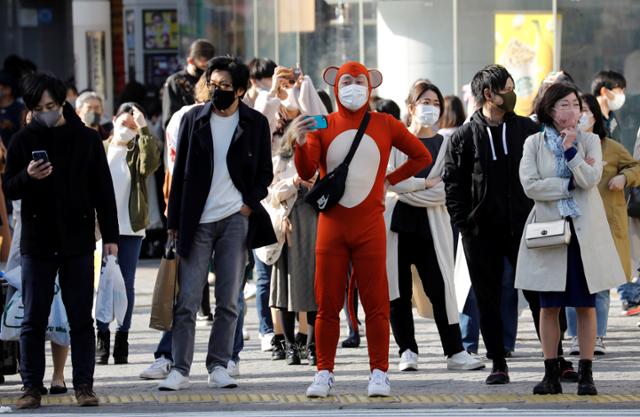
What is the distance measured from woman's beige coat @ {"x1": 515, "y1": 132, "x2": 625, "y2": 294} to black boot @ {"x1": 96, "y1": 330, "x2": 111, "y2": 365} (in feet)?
10.8

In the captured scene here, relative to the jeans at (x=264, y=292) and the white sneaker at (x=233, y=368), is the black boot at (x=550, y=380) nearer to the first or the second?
the white sneaker at (x=233, y=368)

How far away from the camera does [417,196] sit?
10250 mm

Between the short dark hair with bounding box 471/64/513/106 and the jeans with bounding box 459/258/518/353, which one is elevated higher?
the short dark hair with bounding box 471/64/513/106

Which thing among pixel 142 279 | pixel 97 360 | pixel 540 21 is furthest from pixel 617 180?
pixel 142 279

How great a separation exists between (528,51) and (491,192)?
6.21 metres

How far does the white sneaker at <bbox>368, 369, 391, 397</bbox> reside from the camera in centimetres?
891

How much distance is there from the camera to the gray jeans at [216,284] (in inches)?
367

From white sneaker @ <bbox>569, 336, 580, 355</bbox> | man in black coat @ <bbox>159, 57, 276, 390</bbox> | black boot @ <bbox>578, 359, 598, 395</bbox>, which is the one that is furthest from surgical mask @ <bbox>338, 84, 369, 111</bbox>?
white sneaker @ <bbox>569, 336, 580, 355</bbox>

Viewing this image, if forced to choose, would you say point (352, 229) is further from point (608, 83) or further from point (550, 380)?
point (608, 83)

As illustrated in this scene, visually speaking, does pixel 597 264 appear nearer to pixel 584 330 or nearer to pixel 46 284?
pixel 584 330

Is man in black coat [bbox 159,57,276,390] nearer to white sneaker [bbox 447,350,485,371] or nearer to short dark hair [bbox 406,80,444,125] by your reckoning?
short dark hair [bbox 406,80,444,125]

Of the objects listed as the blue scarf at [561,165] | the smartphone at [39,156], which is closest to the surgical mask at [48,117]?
the smartphone at [39,156]

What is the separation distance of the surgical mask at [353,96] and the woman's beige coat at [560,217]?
998mm

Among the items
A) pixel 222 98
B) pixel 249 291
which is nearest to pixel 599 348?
pixel 222 98
